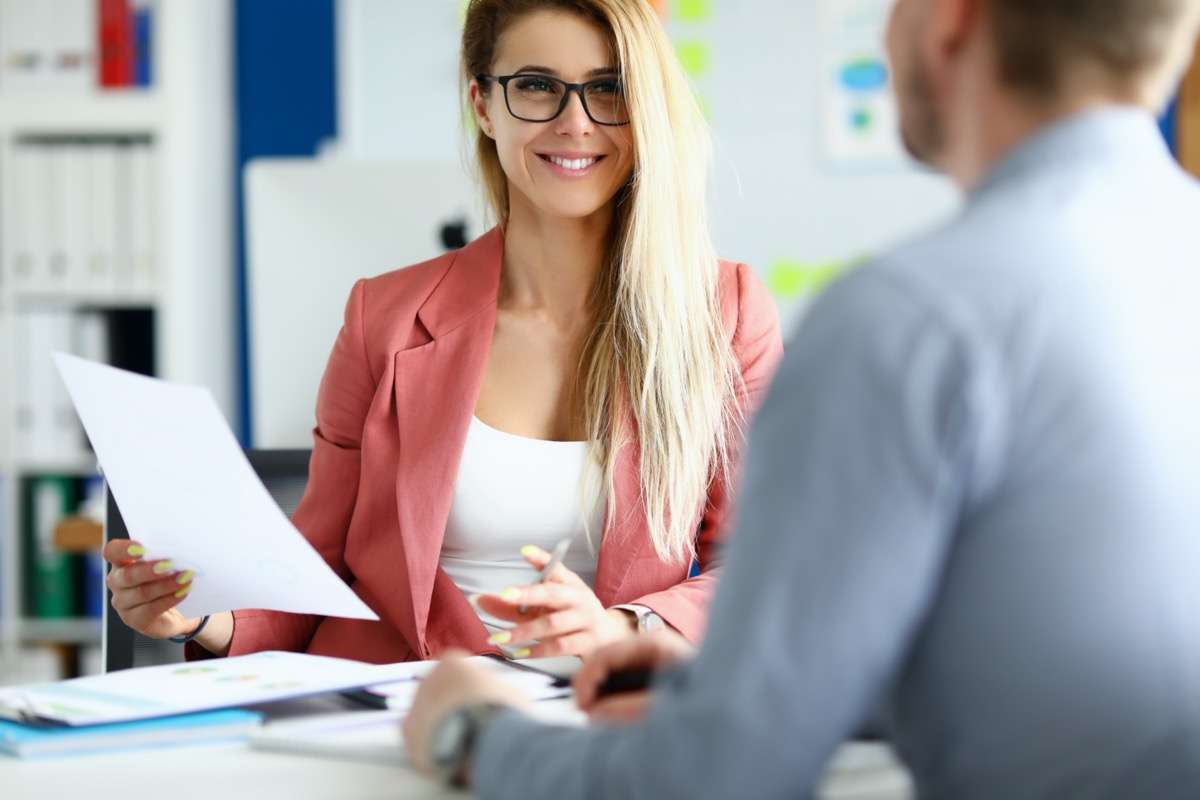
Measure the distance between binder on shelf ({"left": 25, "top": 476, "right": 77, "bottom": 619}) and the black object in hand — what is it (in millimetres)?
2800

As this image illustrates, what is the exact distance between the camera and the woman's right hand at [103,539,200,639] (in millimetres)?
1238

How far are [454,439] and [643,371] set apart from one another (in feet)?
0.77

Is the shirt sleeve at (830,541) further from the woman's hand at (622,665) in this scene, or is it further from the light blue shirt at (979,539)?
the woman's hand at (622,665)

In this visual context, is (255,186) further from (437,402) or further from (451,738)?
(451,738)

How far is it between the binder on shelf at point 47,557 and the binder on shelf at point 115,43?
1.02 m

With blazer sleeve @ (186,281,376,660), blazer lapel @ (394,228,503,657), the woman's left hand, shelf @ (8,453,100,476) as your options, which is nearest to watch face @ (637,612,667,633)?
the woman's left hand

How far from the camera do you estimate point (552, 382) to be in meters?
1.64

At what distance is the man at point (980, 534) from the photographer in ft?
1.90

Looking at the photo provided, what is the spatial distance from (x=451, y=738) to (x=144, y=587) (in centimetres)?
60

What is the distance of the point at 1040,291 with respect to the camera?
23.5 inches

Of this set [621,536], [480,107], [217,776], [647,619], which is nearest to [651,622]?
[647,619]

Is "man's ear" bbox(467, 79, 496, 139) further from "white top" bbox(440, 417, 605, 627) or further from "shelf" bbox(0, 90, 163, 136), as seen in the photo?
"shelf" bbox(0, 90, 163, 136)

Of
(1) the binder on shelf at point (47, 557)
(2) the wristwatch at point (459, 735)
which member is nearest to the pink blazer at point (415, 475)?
(2) the wristwatch at point (459, 735)

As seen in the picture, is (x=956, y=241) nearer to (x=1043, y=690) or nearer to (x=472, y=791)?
(x=1043, y=690)
